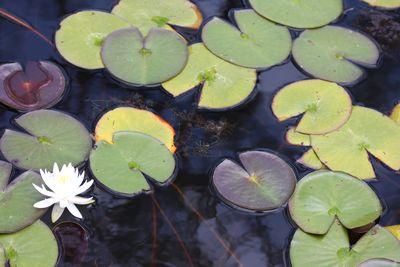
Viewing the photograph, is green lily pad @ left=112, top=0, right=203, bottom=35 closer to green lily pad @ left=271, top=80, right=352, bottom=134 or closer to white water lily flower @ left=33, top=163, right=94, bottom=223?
green lily pad @ left=271, top=80, right=352, bottom=134

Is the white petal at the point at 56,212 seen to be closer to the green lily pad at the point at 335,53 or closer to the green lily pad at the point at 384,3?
the green lily pad at the point at 335,53

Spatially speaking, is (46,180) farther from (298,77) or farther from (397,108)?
(397,108)

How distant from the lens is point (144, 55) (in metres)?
3.36

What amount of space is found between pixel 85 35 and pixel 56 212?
4.02 feet

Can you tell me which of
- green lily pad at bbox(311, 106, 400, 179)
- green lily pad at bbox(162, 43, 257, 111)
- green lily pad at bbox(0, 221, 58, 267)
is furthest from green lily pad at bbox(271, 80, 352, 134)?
green lily pad at bbox(0, 221, 58, 267)

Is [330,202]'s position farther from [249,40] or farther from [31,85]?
[31,85]

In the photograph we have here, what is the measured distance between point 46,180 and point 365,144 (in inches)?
67.8

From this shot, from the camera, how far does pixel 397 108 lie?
332cm

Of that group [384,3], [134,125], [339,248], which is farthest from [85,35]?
[384,3]

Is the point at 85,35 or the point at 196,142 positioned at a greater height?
the point at 85,35

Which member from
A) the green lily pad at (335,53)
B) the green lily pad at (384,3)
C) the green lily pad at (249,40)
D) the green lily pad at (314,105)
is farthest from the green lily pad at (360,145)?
the green lily pad at (384,3)

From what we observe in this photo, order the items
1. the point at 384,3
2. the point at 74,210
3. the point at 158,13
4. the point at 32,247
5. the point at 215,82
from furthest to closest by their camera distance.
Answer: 1. the point at 384,3
2. the point at 158,13
3. the point at 215,82
4. the point at 74,210
5. the point at 32,247

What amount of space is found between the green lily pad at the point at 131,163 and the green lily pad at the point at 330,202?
0.70m

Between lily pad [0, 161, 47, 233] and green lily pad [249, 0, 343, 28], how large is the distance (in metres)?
1.88
